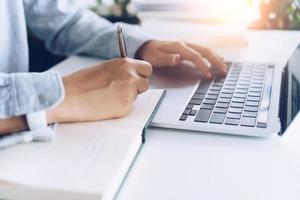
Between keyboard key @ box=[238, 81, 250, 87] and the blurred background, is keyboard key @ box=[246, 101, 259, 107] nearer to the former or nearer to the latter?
keyboard key @ box=[238, 81, 250, 87]

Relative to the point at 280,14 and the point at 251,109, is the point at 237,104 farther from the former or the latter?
the point at 280,14

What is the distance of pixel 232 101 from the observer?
67cm

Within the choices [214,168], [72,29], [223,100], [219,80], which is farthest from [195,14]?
[214,168]

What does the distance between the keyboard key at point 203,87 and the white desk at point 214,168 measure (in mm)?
130

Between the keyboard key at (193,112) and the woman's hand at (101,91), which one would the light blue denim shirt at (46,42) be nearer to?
the woman's hand at (101,91)

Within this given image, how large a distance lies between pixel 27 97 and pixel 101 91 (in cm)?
12

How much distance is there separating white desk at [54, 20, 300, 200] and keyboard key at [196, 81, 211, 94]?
130mm

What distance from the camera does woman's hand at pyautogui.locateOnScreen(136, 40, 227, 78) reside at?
81 cm

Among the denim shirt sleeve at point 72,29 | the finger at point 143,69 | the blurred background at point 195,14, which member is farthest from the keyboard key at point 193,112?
the blurred background at point 195,14

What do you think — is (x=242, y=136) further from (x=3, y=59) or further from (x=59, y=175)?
(x=3, y=59)

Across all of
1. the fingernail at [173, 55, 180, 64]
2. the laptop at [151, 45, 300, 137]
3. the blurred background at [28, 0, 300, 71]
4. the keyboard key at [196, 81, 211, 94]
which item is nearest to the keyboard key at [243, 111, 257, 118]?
the laptop at [151, 45, 300, 137]

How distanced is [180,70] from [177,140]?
0.93 feet

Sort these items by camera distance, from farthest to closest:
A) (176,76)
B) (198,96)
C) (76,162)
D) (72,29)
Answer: (72,29), (176,76), (198,96), (76,162)

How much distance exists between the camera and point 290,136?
0.61 metres
